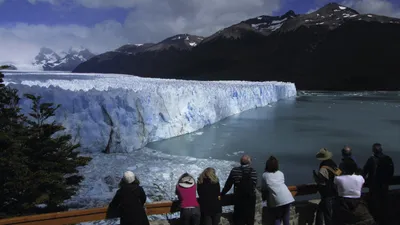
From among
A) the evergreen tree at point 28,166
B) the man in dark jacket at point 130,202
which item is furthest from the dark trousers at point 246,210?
the evergreen tree at point 28,166

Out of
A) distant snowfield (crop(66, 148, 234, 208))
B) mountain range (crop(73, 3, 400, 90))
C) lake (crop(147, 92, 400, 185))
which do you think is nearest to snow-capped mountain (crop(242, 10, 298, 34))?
mountain range (crop(73, 3, 400, 90))

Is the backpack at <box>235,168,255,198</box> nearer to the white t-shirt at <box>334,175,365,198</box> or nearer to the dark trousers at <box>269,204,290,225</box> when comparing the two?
the dark trousers at <box>269,204,290,225</box>

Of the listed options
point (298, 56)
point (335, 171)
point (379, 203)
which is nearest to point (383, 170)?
point (379, 203)

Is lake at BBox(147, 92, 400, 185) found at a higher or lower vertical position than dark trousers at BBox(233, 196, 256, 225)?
lower

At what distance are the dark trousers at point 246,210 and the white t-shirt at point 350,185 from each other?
761 millimetres

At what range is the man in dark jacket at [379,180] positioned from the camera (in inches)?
138

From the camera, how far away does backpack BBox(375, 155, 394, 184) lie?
3.51 meters

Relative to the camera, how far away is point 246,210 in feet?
10.4

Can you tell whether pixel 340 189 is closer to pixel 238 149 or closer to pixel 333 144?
pixel 238 149

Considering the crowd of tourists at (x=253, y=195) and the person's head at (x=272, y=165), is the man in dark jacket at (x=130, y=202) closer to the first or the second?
the crowd of tourists at (x=253, y=195)

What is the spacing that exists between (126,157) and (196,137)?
3586mm

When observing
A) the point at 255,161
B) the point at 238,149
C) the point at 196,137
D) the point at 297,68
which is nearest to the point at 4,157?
the point at 255,161

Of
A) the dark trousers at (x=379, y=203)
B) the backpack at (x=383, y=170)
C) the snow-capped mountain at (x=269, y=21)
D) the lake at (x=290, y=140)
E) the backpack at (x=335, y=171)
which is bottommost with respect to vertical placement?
the lake at (x=290, y=140)

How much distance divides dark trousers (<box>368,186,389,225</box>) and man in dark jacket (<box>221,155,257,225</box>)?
4.30ft
